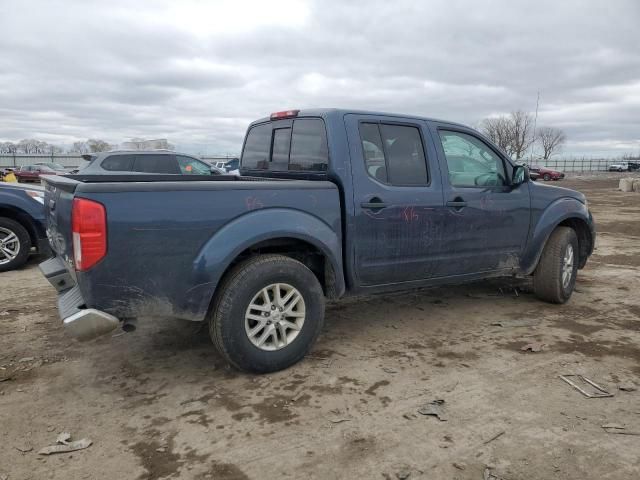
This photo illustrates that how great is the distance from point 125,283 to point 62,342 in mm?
1630

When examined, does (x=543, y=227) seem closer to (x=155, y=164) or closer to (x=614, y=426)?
(x=614, y=426)

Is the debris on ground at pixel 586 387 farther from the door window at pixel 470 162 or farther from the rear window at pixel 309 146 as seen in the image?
the rear window at pixel 309 146

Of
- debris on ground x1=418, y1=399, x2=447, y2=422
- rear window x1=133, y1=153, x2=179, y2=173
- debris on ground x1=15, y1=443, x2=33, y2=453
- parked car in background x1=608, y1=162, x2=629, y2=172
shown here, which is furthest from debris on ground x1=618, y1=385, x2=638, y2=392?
parked car in background x1=608, y1=162, x2=629, y2=172

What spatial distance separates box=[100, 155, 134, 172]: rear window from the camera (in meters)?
9.76

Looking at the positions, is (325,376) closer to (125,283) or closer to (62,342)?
(125,283)

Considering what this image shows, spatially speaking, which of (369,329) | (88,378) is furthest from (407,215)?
(88,378)

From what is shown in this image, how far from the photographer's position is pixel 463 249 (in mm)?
4566

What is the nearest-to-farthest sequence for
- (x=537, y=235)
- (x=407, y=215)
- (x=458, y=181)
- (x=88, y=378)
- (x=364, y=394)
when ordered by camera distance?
(x=364, y=394)
(x=88, y=378)
(x=407, y=215)
(x=458, y=181)
(x=537, y=235)

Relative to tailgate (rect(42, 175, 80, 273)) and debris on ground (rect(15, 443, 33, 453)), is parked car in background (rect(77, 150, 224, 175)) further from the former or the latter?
debris on ground (rect(15, 443, 33, 453))

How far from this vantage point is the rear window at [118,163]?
9.76 metres

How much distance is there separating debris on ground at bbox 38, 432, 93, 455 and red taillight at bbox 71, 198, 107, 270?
97 centimetres

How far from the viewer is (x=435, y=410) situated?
10.1ft

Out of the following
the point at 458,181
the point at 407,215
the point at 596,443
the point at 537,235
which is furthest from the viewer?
the point at 537,235

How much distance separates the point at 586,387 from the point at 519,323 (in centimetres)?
137
